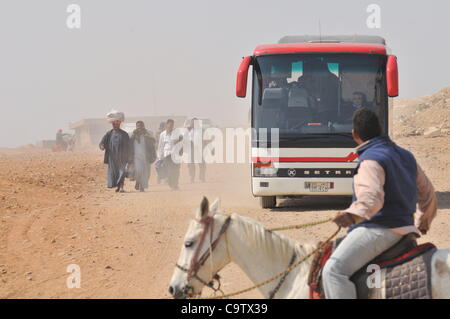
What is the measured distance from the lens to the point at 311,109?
13.7 metres

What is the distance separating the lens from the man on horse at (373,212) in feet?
15.0

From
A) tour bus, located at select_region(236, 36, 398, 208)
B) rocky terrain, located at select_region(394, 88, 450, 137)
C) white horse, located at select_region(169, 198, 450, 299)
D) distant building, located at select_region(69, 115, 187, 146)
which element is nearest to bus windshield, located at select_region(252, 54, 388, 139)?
tour bus, located at select_region(236, 36, 398, 208)

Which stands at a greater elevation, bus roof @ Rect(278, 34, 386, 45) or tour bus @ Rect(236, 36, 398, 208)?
bus roof @ Rect(278, 34, 386, 45)

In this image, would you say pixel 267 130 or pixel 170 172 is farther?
pixel 170 172

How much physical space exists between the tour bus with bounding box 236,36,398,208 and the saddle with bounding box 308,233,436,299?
876cm

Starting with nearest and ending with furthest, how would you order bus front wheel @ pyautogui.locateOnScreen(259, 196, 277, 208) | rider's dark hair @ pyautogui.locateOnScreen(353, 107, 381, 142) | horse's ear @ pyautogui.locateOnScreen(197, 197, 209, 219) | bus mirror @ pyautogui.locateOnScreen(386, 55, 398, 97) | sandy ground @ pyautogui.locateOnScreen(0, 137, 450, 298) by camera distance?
1. horse's ear @ pyautogui.locateOnScreen(197, 197, 209, 219)
2. rider's dark hair @ pyautogui.locateOnScreen(353, 107, 381, 142)
3. sandy ground @ pyautogui.locateOnScreen(0, 137, 450, 298)
4. bus mirror @ pyautogui.locateOnScreen(386, 55, 398, 97)
5. bus front wheel @ pyautogui.locateOnScreen(259, 196, 277, 208)

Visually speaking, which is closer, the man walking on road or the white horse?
Answer: the white horse

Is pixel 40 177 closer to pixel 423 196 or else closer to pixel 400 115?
pixel 423 196

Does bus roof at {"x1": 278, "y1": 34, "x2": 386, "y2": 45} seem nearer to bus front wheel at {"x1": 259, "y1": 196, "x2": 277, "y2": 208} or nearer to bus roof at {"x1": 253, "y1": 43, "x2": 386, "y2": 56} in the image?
bus roof at {"x1": 253, "y1": 43, "x2": 386, "y2": 56}

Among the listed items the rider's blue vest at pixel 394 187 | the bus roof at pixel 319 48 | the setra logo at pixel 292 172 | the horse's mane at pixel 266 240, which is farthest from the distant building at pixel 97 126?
the rider's blue vest at pixel 394 187

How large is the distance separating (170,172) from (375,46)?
8.07 m

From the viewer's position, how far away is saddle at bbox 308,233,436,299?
457 cm

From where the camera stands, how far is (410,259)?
4684mm
